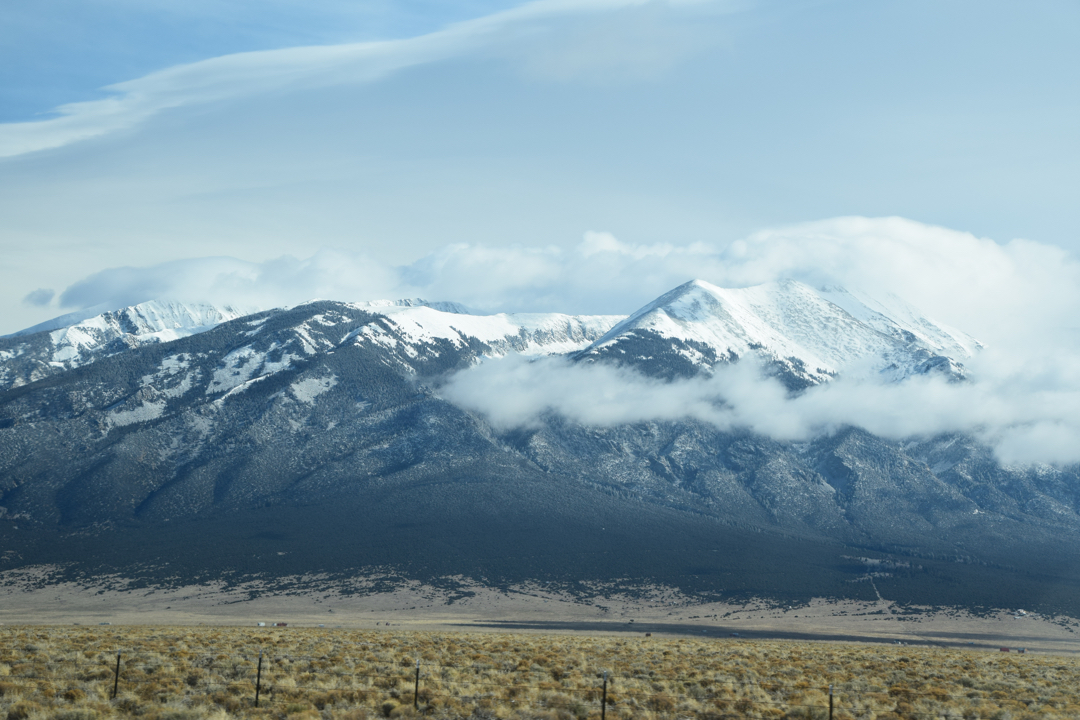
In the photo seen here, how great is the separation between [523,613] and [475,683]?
110 m

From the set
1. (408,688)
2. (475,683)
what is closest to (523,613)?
(475,683)

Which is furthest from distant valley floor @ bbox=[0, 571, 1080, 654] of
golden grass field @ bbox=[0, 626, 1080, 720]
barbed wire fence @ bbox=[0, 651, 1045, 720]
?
barbed wire fence @ bbox=[0, 651, 1045, 720]

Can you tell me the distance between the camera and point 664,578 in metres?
172

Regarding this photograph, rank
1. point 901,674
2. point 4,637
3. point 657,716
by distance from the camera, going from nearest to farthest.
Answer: point 657,716 → point 901,674 → point 4,637

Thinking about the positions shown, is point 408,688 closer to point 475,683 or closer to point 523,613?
point 475,683

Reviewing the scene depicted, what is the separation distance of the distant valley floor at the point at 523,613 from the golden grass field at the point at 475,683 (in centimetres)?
7255

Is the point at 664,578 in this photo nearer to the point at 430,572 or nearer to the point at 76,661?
the point at 430,572

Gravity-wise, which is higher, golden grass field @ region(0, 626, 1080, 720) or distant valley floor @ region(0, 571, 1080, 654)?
golden grass field @ region(0, 626, 1080, 720)

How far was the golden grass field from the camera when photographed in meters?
28.5

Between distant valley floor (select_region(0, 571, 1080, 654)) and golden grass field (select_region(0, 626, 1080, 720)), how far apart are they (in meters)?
72.5

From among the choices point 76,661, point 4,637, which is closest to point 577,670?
point 76,661

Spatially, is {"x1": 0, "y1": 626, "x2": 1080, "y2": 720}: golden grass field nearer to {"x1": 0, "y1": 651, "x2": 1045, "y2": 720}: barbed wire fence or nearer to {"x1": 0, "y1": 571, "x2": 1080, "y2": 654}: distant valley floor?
{"x1": 0, "y1": 651, "x2": 1045, "y2": 720}: barbed wire fence

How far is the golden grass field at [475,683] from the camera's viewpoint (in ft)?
93.6

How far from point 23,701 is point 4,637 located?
909 inches
